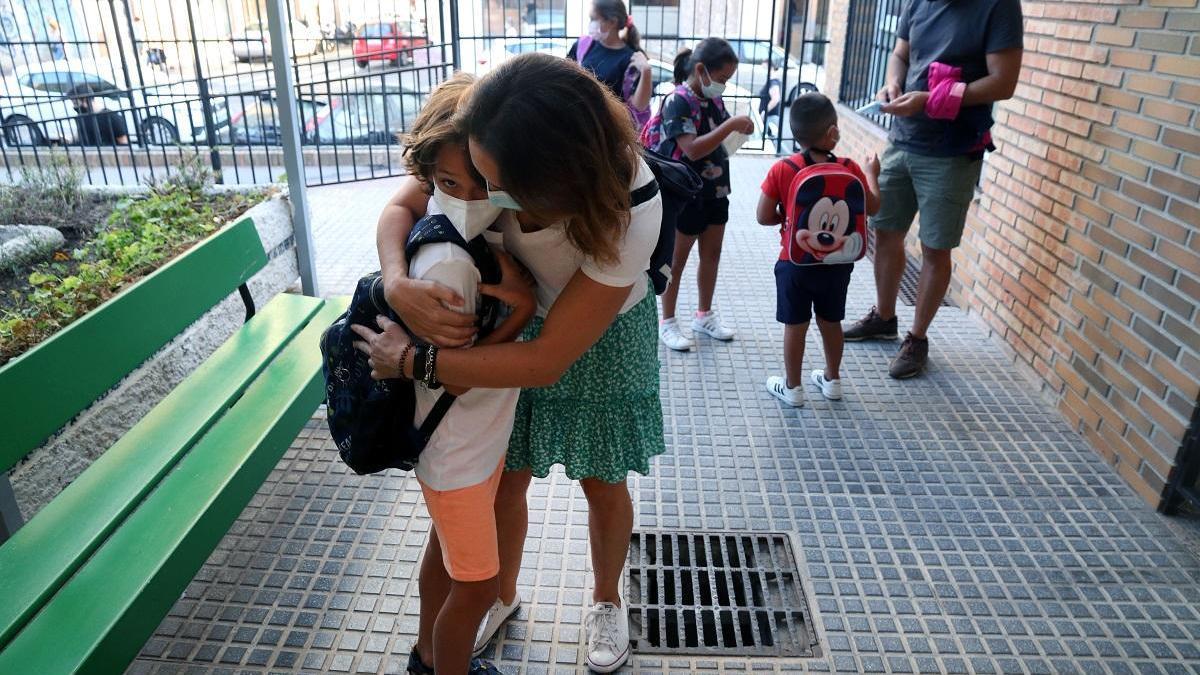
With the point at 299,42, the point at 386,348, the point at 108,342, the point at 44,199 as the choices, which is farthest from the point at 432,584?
the point at 299,42

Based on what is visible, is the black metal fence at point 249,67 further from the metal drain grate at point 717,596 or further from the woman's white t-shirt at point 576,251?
the woman's white t-shirt at point 576,251

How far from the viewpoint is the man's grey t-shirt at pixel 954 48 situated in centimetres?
351

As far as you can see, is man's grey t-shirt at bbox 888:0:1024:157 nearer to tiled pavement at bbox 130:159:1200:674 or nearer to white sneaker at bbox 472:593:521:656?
tiled pavement at bbox 130:159:1200:674

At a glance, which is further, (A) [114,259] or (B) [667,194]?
(A) [114,259]

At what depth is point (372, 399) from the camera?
1694 mm

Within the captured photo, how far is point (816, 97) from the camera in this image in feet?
10.7

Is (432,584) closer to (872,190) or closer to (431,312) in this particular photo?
(431,312)

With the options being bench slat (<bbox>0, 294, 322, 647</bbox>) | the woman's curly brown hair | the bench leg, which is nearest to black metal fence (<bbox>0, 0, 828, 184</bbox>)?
bench slat (<bbox>0, 294, 322, 647</bbox>)

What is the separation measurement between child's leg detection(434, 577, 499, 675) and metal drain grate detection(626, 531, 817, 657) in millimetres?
638

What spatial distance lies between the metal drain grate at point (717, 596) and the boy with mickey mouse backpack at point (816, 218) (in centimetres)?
112

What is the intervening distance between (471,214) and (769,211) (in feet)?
6.96

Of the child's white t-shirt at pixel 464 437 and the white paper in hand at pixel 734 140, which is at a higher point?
the white paper in hand at pixel 734 140

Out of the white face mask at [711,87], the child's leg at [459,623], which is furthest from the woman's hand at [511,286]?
the white face mask at [711,87]

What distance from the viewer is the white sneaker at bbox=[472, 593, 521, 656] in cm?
231
